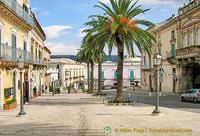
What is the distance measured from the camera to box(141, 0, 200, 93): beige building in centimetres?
3116

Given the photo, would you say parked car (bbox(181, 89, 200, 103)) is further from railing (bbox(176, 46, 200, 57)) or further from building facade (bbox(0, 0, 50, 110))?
building facade (bbox(0, 0, 50, 110))

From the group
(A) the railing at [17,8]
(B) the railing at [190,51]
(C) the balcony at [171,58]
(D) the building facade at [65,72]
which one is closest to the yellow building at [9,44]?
(A) the railing at [17,8]

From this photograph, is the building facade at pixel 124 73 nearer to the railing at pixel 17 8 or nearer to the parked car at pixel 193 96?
the parked car at pixel 193 96

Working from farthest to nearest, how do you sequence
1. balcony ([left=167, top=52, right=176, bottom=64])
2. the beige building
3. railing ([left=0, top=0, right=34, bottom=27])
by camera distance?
balcony ([left=167, top=52, right=176, bottom=64]) < the beige building < railing ([left=0, top=0, right=34, bottom=27])

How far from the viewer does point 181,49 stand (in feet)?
110

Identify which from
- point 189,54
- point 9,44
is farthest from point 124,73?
point 9,44

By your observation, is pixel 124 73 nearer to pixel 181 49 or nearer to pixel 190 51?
pixel 181 49

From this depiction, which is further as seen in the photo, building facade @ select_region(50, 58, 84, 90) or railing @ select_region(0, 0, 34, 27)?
building facade @ select_region(50, 58, 84, 90)

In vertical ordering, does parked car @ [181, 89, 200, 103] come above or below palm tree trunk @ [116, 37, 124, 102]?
below

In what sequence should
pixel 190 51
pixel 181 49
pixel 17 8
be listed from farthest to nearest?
pixel 181 49 → pixel 190 51 → pixel 17 8

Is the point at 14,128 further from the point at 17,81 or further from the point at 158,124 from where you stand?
the point at 17,81

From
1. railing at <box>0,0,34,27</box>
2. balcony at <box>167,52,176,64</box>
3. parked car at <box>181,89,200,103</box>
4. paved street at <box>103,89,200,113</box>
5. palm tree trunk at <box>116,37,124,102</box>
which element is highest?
railing at <box>0,0,34,27</box>

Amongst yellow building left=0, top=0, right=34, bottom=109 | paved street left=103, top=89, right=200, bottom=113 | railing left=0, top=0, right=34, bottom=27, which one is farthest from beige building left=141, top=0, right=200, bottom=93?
yellow building left=0, top=0, right=34, bottom=109

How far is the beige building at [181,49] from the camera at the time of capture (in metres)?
31.2
